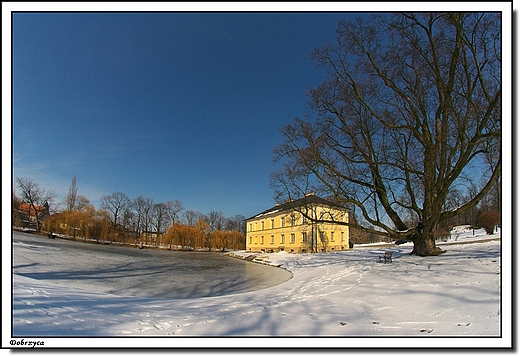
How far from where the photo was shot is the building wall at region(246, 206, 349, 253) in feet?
114

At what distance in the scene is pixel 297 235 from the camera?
37094 mm

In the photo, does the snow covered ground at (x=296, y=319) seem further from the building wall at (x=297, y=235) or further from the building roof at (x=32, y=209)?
the building roof at (x=32, y=209)

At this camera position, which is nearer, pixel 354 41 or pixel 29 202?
pixel 354 41

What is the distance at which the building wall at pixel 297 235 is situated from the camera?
114 ft

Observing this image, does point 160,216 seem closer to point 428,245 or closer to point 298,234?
point 298,234

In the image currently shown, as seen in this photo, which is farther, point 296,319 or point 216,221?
point 216,221

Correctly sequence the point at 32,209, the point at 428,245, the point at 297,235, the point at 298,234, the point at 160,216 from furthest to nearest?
the point at 160,216 < the point at 32,209 < the point at 297,235 < the point at 298,234 < the point at 428,245

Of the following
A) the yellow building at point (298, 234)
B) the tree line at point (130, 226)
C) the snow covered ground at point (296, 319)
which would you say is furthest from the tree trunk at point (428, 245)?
the tree line at point (130, 226)

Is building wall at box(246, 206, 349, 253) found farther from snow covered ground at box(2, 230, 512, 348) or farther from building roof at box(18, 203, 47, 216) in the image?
building roof at box(18, 203, 47, 216)

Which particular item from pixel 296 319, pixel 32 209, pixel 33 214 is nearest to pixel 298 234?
pixel 296 319

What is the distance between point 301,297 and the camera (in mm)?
8406
